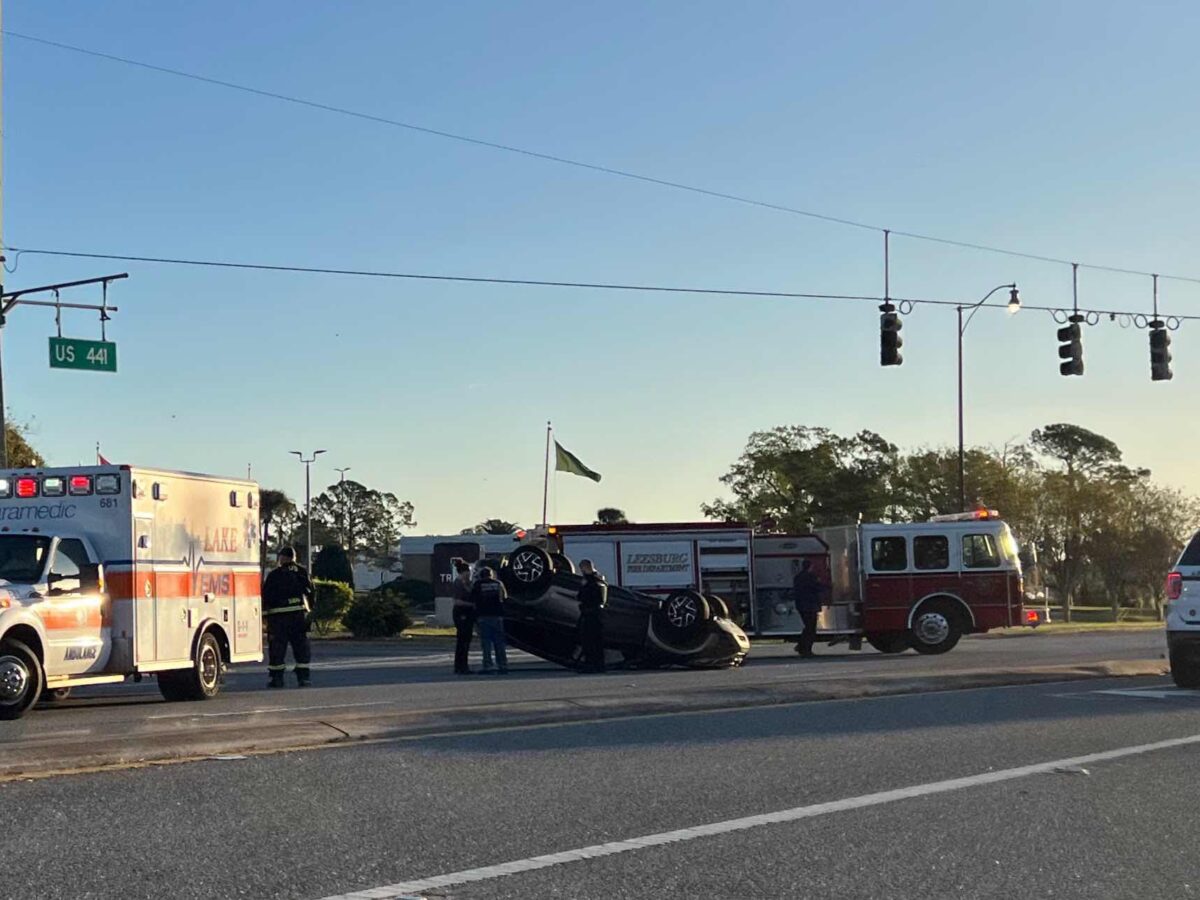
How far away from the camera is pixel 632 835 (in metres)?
7.41

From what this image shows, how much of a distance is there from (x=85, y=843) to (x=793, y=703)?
8283 mm

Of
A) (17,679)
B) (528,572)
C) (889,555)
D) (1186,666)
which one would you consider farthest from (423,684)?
(889,555)

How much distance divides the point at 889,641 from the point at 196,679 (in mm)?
15691

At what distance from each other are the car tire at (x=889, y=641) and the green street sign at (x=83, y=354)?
14673 millimetres

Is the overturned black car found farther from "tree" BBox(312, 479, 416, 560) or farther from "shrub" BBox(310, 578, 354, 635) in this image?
"tree" BBox(312, 479, 416, 560)

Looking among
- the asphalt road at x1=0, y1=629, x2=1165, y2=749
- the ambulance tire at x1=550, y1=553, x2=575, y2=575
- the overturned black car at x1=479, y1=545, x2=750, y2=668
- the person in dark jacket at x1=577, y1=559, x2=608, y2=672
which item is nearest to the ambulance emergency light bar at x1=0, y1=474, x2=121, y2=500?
the asphalt road at x1=0, y1=629, x2=1165, y2=749

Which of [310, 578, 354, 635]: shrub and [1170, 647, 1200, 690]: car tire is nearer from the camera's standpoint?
[1170, 647, 1200, 690]: car tire

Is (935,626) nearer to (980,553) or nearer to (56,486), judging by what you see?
(980,553)

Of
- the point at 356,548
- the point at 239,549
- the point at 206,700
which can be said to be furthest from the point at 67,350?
the point at 356,548

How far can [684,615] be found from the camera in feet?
73.4

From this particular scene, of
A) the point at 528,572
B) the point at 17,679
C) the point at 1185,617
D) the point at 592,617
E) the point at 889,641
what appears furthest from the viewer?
the point at 889,641

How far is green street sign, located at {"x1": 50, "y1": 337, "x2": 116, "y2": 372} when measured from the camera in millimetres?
24859

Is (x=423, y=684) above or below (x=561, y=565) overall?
below

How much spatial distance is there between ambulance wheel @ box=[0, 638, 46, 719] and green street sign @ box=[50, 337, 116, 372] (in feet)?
40.7
